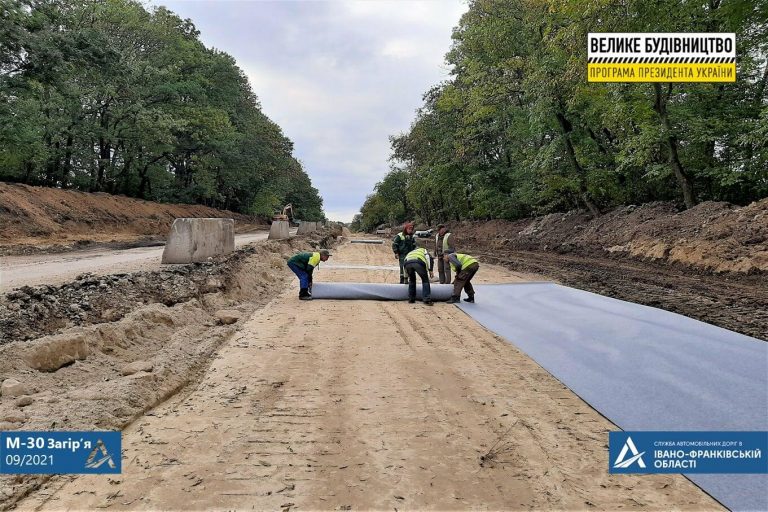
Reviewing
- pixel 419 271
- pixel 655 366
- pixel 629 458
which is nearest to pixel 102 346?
pixel 629 458

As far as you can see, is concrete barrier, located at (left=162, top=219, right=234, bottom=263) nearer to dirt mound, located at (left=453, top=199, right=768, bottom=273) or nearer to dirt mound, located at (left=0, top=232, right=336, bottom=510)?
dirt mound, located at (left=0, top=232, right=336, bottom=510)

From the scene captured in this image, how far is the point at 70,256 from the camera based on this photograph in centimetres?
1102

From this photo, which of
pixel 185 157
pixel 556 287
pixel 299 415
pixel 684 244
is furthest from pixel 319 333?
pixel 185 157

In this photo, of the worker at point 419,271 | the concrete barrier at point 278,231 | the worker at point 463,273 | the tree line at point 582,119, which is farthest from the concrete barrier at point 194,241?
the tree line at point 582,119

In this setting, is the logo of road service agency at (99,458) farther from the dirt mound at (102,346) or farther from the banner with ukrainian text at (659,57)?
the banner with ukrainian text at (659,57)

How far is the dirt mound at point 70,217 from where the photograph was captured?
14.6 meters

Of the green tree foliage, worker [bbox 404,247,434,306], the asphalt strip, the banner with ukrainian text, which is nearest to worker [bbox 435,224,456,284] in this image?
worker [bbox 404,247,434,306]

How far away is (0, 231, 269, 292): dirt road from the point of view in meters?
7.11

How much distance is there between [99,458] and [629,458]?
11.8ft

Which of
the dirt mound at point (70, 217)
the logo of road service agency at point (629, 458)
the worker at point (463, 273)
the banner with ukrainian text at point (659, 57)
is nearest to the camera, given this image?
the logo of road service agency at point (629, 458)

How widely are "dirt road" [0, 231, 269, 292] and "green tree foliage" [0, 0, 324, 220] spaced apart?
21.1ft

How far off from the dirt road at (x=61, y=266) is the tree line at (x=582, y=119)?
1412cm

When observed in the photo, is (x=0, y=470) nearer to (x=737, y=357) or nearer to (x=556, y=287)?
(x=737, y=357)

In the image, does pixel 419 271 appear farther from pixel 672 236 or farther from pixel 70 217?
pixel 70 217
